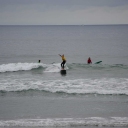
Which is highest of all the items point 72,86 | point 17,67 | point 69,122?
point 17,67

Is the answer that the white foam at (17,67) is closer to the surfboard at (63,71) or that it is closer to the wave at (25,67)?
the wave at (25,67)

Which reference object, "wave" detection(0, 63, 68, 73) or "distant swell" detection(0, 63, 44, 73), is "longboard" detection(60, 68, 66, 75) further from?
"distant swell" detection(0, 63, 44, 73)

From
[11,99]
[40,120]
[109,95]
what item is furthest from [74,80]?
[40,120]

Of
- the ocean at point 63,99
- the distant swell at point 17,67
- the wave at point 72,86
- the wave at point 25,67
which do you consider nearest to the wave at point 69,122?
the ocean at point 63,99

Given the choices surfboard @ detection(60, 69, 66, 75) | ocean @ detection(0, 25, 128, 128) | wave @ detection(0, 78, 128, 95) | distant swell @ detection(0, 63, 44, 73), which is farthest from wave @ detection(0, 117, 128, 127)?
distant swell @ detection(0, 63, 44, 73)

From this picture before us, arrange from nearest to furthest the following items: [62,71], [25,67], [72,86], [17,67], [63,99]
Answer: [63,99]
[72,86]
[62,71]
[17,67]
[25,67]

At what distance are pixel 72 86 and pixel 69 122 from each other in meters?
6.78

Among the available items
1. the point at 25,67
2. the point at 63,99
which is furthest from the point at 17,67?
the point at 63,99

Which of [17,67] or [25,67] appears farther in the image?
[25,67]

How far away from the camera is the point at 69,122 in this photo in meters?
12.6

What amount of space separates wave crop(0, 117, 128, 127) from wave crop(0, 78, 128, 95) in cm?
447

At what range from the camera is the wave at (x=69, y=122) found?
1238cm

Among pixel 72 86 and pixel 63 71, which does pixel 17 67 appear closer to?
pixel 63 71

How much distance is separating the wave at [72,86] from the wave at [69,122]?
4.47 m
